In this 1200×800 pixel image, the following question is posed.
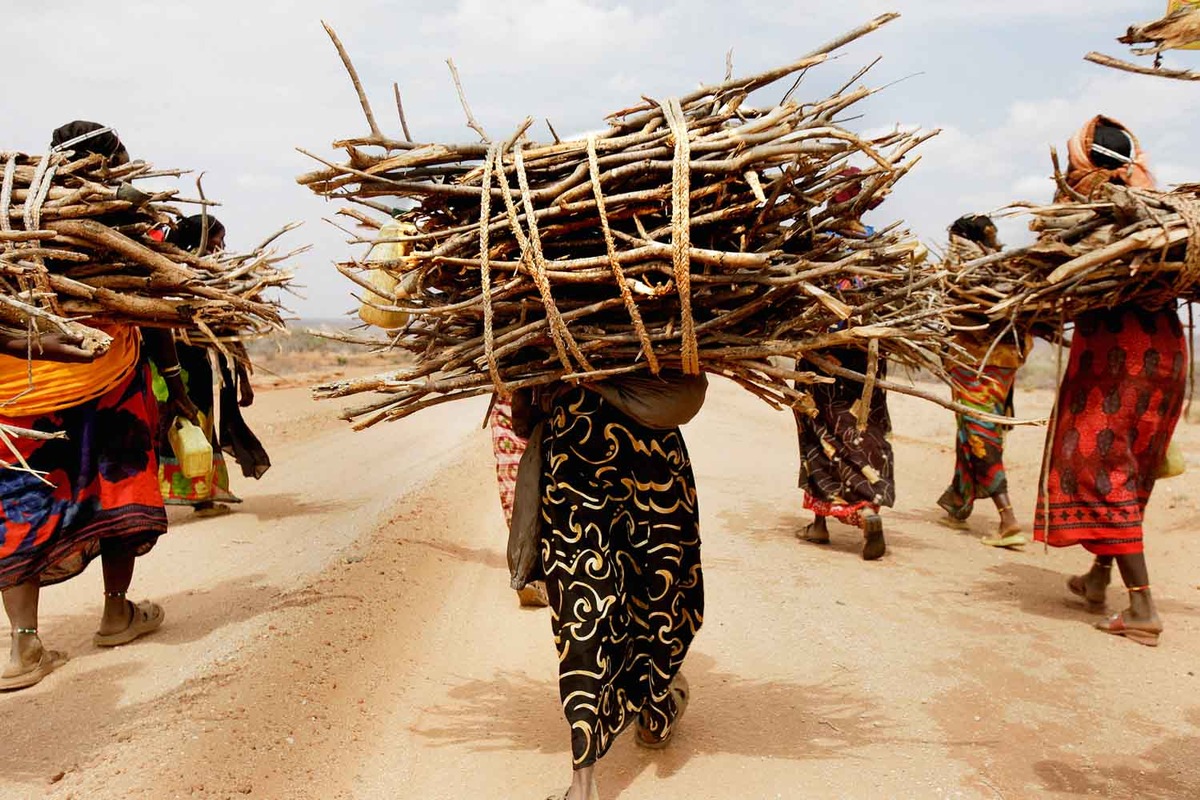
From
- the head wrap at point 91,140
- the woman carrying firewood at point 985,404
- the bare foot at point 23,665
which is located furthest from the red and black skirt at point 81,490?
the woman carrying firewood at point 985,404

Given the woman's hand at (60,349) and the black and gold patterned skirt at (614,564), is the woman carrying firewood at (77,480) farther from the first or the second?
the black and gold patterned skirt at (614,564)

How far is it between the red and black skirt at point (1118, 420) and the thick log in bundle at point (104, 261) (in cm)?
407

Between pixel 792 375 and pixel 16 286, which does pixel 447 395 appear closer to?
pixel 792 375

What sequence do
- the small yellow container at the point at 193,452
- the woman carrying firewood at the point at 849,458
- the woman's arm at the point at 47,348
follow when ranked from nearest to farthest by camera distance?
1. the woman's arm at the point at 47,348
2. the small yellow container at the point at 193,452
3. the woman carrying firewood at the point at 849,458

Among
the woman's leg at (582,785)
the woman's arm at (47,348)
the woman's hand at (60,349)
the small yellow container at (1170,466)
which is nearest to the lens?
the woman's leg at (582,785)

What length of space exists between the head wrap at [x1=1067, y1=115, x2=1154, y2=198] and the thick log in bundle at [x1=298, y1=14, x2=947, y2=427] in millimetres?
2226

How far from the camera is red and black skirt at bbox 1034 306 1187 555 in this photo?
498 centimetres

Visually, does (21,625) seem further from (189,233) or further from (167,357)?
(189,233)

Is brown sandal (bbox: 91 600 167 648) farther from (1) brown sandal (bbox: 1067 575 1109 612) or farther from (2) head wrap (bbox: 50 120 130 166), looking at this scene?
(1) brown sandal (bbox: 1067 575 1109 612)

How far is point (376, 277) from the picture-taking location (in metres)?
4.65

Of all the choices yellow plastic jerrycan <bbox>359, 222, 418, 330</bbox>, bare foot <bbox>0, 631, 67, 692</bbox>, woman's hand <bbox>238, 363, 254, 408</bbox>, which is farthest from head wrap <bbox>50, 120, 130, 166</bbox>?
woman's hand <bbox>238, 363, 254, 408</bbox>

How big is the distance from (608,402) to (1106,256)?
8.36ft

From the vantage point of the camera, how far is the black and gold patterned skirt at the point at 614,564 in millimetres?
3285

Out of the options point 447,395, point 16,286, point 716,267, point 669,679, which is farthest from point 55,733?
point 716,267
